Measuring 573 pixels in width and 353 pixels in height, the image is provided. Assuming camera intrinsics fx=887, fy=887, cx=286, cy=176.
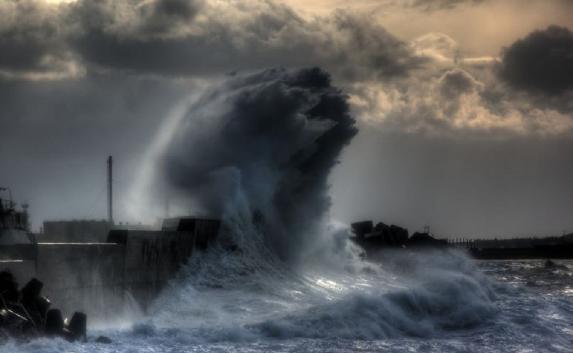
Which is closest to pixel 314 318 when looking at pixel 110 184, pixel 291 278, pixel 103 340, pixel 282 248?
pixel 103 340

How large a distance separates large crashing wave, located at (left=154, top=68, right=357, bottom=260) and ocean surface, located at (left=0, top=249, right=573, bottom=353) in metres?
2.32

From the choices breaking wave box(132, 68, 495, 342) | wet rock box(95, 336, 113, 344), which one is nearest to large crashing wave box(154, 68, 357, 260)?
breaking wave box(132, 68, 495, 342)

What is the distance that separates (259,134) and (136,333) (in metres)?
13.1

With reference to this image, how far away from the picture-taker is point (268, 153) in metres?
27.6

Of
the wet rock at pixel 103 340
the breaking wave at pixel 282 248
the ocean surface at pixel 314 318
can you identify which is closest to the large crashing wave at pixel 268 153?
the breaking wave at pixel 282 248

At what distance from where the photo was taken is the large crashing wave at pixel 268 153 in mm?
26156

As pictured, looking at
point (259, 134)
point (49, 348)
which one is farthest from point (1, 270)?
point (259, 134)

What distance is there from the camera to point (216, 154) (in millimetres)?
26906

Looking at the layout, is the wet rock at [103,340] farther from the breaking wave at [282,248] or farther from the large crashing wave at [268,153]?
the large crashing wave at [268,153]

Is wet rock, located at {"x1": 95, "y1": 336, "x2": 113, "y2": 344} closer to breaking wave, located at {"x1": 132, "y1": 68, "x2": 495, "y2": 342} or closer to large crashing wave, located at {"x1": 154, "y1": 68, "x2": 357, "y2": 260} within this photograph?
breaking wave, located at {"x1": 132, "y1": 68, "x2": 495, "y2": 342}

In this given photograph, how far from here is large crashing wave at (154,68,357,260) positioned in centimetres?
2616

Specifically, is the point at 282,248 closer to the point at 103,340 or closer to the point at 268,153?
the point at 268,153

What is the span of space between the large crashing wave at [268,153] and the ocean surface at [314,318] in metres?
2.32

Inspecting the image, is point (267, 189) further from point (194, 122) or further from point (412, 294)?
point (412, 294)
